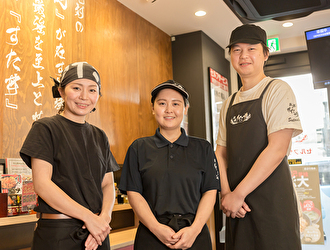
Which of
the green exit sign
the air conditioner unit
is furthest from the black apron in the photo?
the green exit sign

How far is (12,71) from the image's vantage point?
7.34 feet

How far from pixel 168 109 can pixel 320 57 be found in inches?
123

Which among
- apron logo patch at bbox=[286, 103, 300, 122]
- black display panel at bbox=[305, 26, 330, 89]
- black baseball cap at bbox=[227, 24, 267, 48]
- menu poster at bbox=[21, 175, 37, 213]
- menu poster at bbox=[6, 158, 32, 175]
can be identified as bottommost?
menu poster at bbox=[21, 175, 37, 213]

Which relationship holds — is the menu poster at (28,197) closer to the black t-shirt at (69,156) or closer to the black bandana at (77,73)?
the black t-shirt at (69,156)

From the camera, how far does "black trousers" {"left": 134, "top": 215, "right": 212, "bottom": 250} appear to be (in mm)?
1364

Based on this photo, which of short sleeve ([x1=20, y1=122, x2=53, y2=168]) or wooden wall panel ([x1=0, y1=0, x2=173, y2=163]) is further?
wooden wall panel ([x1=0, y1=0, x2=173, y2=163])

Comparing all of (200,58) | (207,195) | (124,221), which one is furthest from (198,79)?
(207,195)

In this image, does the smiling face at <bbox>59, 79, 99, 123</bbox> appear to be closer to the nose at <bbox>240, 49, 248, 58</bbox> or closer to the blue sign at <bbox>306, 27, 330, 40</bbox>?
the nose at <bbox>240, 49, 248, 58</bbox>

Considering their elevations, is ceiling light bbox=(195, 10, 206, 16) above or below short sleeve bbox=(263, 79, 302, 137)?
above

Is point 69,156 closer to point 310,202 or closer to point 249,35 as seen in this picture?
point 249,35

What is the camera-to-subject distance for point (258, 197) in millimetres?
1536

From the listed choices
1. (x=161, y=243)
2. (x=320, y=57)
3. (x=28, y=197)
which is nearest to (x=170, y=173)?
(x=161, y=243)

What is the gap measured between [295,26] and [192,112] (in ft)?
5.91

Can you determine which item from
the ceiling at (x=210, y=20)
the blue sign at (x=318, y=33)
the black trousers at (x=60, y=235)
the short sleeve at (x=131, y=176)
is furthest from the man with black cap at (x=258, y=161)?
the blue sign at (x=318, y=33)
